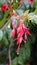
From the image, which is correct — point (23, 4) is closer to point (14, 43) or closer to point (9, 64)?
Result: point (14, 43)

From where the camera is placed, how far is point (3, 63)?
5.11 ft

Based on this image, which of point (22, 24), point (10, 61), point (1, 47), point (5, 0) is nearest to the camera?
point (22, 24)

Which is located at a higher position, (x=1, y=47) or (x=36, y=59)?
(x=1, y=47)

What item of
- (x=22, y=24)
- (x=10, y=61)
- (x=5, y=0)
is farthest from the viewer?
(x=10, y=61)

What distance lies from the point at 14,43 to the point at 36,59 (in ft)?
0.90

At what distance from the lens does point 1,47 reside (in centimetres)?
155

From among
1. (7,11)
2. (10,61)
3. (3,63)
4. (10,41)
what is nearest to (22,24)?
(7,11)

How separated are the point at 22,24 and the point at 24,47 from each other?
0.52 m

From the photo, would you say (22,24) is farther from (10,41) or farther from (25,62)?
(25,62)

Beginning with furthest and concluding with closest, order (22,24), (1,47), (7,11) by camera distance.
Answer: (1,47), (7,11), (22,24)

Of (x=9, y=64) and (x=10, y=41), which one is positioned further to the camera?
(x=9, y=64)

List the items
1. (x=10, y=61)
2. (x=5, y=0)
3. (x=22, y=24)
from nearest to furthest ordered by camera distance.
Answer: (x=22, y=24) < (x=5, y=0) < (x=10, y=61)

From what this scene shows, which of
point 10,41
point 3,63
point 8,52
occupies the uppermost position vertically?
point 10,41

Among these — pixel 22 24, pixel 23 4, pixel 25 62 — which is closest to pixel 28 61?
pixel 25 62
